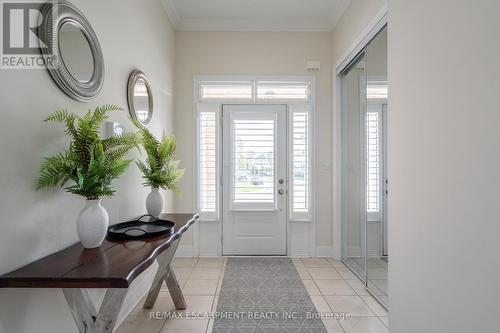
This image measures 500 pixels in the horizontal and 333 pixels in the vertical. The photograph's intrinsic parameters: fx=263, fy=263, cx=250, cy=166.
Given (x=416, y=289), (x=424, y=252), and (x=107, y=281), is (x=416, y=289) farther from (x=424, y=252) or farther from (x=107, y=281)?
(x=107, y=281)

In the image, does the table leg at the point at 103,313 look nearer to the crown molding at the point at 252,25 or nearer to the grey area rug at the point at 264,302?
the grey area rug at the point at 264,302

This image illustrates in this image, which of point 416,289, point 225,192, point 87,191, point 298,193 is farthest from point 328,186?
point 87,191

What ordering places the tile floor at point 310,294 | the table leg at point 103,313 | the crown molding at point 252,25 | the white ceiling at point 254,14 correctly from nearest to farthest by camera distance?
the table leg at point 103,313 → the tile floor at point 310,294 → the white ceiling at point 254,14 → the crown molding at point 252,25

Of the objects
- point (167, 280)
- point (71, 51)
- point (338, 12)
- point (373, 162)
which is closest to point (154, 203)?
point (167, 280)

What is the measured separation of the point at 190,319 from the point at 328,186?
2428 mm

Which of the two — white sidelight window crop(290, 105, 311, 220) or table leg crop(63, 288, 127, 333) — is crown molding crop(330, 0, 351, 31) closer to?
white sidelight window crop(290, 105, 311, 220)

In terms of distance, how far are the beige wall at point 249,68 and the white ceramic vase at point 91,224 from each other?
229 cm

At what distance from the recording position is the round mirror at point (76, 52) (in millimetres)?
1442

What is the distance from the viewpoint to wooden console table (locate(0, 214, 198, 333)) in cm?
106

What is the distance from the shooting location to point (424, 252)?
1.48 m

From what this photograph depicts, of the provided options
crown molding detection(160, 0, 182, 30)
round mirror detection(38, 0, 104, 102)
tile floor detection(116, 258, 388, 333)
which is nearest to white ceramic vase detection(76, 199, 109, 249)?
Answer: round mirror detection(38, 0, 104, 102)

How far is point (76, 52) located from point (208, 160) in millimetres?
2296

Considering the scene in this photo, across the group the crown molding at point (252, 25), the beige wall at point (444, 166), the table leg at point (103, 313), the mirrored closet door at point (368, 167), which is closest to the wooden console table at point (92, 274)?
the table leg at point (103, 313)

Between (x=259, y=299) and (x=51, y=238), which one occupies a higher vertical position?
(x=51, y=238)
